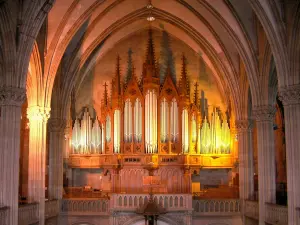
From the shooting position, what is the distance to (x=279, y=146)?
3144 cm

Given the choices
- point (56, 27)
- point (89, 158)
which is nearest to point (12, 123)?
point (56, 27)

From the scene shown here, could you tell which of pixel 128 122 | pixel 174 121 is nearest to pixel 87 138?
pixel 128 122

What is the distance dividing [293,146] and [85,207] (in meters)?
11.6

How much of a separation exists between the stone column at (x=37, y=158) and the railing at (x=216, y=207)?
7.84 m

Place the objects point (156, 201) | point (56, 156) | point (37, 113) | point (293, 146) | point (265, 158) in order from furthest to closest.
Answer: point (56, 156) → point (156, 201) → point (265, 158) → point (37, 113) → point (293, 146)

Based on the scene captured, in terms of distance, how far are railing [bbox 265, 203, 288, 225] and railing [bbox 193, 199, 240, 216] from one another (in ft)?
13.6

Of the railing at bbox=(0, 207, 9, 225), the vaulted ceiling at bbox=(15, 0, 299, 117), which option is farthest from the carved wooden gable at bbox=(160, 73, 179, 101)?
the railing at bbox=(0, 207, 9, 225)

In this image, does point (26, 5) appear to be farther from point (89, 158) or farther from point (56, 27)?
point (89, 158)

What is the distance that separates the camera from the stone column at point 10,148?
61.4 feet

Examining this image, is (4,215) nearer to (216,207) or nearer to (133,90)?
(216,207)

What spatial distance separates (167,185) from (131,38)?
8.72m

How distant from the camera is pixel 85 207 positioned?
27219mm

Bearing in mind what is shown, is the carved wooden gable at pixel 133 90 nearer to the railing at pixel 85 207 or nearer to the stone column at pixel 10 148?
the railing at pixel 85 207

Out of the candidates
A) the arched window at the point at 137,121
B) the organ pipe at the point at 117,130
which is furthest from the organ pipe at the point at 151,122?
the organ pipe at the point at 117,130
